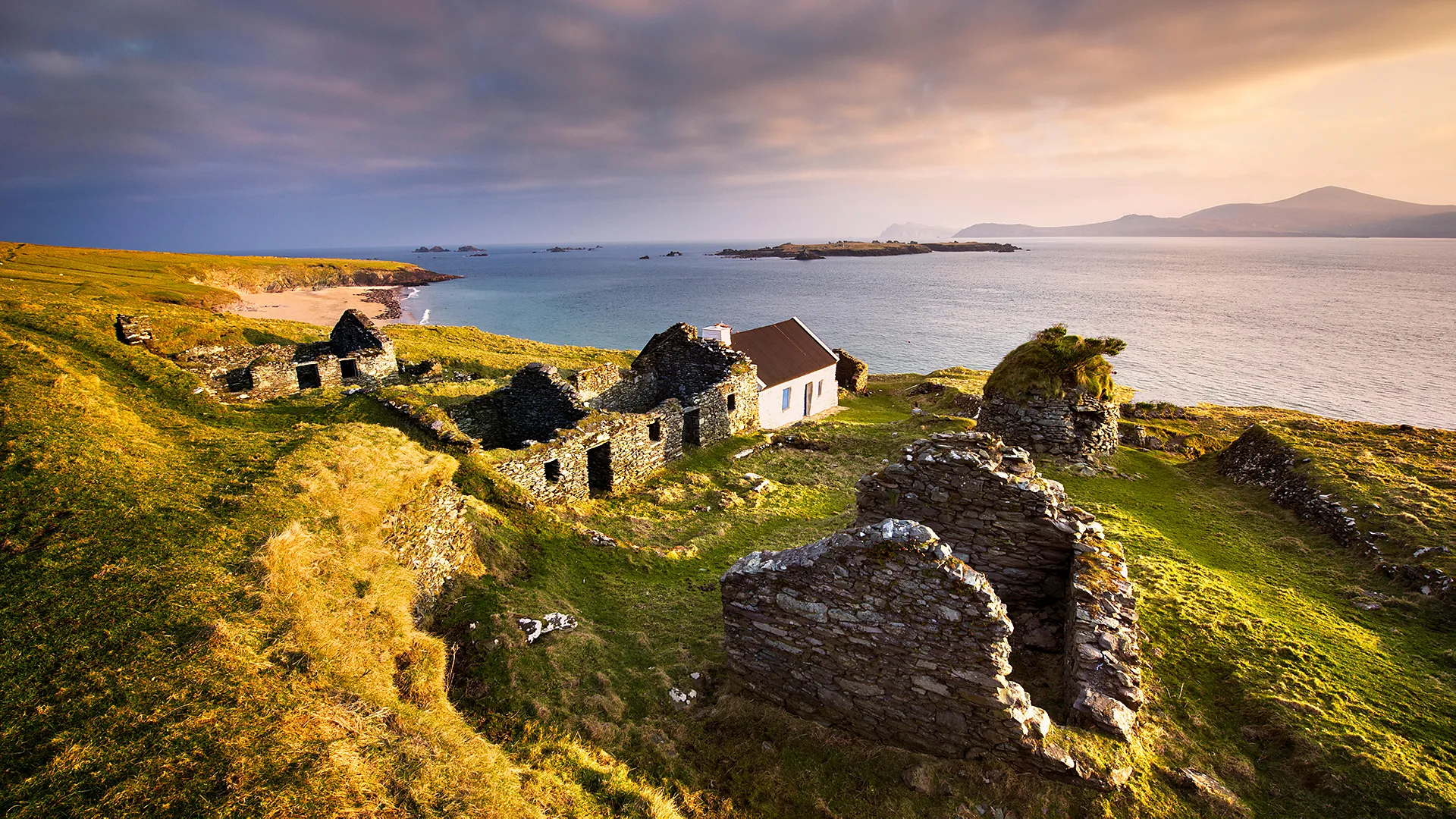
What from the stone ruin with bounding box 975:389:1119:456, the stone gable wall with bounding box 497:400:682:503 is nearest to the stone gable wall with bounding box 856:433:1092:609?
the stone gable wall with bounding box 497:400:682:503

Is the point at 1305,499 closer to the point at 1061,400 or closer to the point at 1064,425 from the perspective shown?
the point at 1064,425

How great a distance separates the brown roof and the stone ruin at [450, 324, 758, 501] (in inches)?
191

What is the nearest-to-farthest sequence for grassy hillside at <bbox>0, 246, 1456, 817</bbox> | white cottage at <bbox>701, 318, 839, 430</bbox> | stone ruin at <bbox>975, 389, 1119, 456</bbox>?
grassy hillside at <bbox>0, 246, 1456, 817</bbox>
stone ruin at <bbox>975, 389, 1119, 456</bbox>
white cottage at <bbox>701, 318, 839, 430</bbox>

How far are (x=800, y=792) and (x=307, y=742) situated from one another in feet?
19.6

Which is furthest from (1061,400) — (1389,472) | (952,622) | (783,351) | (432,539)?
(432,539)

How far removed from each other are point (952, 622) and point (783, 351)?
86.3 ft

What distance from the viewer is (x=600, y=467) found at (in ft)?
58.0

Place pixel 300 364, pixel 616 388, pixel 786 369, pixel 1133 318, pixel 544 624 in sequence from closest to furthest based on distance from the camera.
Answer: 1. pixel 544 624
2. pixel 300 364
3. pixel 616 388
4. pixel 786 369
5. pixel 1133 318

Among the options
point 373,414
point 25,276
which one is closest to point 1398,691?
point 373,414

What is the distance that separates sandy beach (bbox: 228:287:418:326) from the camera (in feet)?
232

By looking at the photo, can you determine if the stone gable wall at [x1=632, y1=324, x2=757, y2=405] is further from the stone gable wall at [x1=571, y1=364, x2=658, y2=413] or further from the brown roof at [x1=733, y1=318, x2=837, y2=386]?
the brown roof at [x1=733, y1=318, x2=837, y2=386]

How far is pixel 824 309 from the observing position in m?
107

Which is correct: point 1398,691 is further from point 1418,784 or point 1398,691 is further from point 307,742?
point 307,742

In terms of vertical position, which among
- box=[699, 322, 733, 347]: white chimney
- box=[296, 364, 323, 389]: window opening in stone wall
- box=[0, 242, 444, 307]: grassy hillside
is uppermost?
box=[0, 242, 444, 307]: grassy hillside
